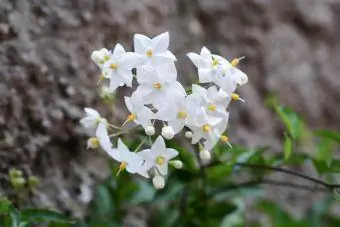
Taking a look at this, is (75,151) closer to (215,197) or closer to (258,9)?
(215,197)

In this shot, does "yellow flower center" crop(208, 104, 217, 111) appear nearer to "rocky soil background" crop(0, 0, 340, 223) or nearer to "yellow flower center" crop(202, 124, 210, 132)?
"yellow flower center" crop(202, 124, 210, 132)

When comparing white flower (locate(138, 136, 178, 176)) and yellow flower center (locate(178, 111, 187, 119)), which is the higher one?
yellow flower center (locate(178, 111, 187, 119))

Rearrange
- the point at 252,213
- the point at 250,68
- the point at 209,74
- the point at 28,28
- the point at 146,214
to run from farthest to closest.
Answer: the point at 250,68
the point at 252,213
the point at 146,214
the point at 28,28
the point at 209,74

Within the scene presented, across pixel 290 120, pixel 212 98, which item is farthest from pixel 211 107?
pixel 290 120

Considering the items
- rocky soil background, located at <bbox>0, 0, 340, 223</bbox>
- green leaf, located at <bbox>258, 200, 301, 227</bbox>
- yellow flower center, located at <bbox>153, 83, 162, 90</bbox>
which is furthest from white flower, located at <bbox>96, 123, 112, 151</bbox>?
green leaf, located at <bbox>258, 200, 301, 227</bbox>

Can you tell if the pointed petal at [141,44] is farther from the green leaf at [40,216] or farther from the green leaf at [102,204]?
the green leaf at [102,204]

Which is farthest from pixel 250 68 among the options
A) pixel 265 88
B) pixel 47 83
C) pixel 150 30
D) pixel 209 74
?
pixel 209 74

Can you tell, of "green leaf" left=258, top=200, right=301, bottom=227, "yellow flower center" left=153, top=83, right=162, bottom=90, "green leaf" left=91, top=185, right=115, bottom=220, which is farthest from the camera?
"green leaf" left=258, top=200, right=301, bottom=227
